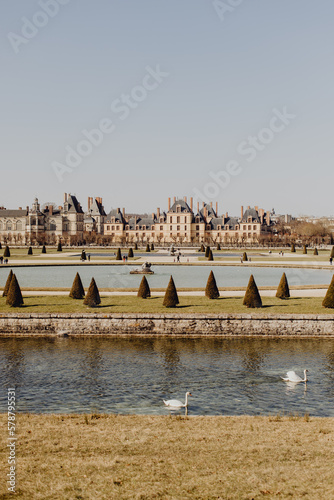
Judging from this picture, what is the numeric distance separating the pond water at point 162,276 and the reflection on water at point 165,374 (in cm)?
1315

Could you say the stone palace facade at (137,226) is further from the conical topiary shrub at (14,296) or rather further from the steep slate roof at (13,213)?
the conical topiary shrub at (14,296)

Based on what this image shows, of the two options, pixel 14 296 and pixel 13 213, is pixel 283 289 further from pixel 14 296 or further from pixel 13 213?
pixel 13 213

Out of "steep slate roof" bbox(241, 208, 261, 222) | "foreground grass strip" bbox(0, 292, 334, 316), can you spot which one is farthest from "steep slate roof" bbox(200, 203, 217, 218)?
"foreground grass strip" bbox(0, 292, 334, 316)

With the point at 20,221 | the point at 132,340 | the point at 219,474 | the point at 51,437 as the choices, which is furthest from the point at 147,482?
the point at 20,221

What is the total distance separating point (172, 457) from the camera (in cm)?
885

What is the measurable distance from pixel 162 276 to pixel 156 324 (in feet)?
58.9

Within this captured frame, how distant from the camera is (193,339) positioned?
20812 mm

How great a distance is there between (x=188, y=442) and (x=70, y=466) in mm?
2288

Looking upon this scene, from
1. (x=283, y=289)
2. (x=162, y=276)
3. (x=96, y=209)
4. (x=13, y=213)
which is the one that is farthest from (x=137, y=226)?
(x=283, y=289)

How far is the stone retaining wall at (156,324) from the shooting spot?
69.8 feet

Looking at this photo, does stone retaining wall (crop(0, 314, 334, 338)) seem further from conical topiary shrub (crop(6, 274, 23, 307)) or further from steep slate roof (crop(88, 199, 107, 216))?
steep slate roof (crop(88, 199, 107, 216))

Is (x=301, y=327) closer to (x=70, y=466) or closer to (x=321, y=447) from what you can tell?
(x=321, y=447)

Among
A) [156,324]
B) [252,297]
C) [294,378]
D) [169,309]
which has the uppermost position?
[252,297]

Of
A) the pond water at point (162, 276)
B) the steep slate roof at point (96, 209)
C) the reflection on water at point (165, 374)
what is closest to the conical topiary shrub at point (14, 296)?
the reflection on water at point (165, 374)
